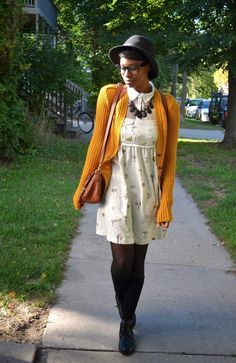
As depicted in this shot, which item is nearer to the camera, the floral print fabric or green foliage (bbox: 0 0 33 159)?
the floral print fabric

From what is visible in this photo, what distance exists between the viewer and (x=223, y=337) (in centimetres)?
372

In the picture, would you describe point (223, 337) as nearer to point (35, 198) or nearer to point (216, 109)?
point (35, 198)

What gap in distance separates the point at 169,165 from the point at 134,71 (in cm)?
61

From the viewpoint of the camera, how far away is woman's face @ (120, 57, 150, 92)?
3223 mm

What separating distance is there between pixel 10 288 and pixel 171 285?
134cm

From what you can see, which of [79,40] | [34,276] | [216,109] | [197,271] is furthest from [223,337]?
[216,109]

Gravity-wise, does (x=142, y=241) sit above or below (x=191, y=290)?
above

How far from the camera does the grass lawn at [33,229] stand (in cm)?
425

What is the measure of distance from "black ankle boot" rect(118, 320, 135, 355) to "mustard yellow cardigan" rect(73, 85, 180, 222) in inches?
29.4

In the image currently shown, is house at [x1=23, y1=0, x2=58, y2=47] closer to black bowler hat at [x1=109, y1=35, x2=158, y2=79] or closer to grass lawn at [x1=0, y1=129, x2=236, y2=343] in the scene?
grass lawn at [x1=0, y1=129, x2=236, y2=343]

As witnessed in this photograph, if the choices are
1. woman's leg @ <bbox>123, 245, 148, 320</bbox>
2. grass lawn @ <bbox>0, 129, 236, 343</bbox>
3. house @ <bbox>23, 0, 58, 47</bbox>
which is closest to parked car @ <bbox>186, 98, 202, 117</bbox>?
house @ <bbox>23, 0, 58, 47</bbox>

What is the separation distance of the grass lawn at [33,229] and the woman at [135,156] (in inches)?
42.0

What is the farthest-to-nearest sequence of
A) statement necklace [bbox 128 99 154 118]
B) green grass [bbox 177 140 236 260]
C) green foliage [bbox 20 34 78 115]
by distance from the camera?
green foliage [bbox 20 34 78 115] < green grass [bbox 177 140 236 260] < statement necklace [bbox 128 99 154 118]

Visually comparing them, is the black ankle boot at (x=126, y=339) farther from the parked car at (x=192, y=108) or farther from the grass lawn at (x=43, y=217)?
the parked car at (x=192, y=108)
